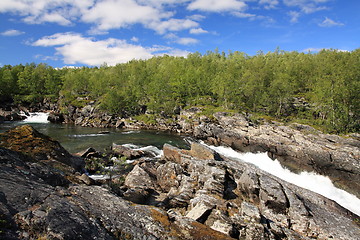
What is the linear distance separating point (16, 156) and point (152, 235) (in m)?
8.89

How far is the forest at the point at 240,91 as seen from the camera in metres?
49.4

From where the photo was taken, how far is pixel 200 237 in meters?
9.37

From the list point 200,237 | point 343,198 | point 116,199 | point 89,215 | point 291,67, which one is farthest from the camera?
point 291,67

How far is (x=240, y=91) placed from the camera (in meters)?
75.1

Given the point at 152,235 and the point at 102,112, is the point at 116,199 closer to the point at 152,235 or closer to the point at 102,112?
the point at 152,235

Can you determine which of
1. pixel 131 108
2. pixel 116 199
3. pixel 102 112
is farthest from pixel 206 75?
pixel 116 199

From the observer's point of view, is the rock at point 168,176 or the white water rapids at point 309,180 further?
the white water rapids at point 309,180

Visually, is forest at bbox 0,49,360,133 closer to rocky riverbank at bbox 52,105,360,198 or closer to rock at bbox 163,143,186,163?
rocky riverbank at bbox 52,105,360,198

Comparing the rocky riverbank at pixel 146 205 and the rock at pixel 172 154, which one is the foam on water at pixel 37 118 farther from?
the rocky riverbank at pixel 146 205

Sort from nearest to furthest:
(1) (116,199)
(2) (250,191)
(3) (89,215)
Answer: (3) (89,215)
(1) (116,199)
(2) (250,191)

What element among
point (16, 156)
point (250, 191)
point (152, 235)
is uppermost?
point (16, 156)

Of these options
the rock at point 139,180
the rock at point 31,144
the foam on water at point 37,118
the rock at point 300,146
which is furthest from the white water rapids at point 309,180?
the foam on water at point 37,118

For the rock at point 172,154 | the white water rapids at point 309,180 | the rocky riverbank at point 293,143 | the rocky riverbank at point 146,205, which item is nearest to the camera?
the rocky riverbank at point 146,205

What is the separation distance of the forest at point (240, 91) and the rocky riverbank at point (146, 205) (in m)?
38.7
